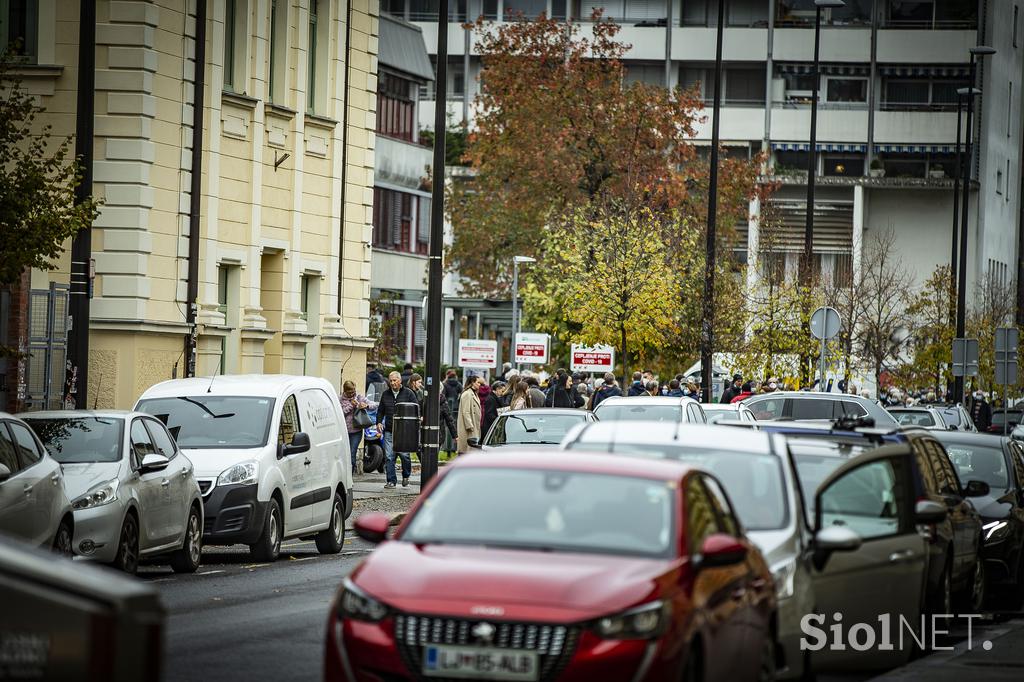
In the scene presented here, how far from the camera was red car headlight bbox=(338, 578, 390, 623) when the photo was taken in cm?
848

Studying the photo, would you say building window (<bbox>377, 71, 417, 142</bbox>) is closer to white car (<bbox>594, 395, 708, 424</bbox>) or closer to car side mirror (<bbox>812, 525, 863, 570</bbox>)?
white car (<bbox>594, 395, 708, 424</bbox>)

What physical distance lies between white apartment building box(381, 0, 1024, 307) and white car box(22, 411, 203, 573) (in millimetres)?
64464

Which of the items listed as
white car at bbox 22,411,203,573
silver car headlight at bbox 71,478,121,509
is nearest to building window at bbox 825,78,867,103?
white car at bbox 22,411,203,573

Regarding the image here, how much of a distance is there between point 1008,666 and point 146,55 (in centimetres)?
2011

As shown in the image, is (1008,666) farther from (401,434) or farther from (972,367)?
(972,367)

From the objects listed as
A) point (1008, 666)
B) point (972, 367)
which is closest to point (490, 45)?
point (972, 367)

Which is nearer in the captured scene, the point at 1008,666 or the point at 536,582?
the point at 536,582

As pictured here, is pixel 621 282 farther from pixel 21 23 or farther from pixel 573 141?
pixel 21 23

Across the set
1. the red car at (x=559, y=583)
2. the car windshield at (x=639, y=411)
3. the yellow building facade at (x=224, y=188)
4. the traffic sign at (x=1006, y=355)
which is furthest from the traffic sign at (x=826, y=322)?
the red car at (x=559, y=583)

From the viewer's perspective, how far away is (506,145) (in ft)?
197

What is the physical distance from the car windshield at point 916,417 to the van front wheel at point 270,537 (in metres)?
18.3

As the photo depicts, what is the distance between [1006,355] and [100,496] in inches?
1275

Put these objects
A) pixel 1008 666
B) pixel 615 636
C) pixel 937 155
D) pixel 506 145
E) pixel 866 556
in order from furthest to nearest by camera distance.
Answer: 1. pixel 937 155
2. pixel 506 145
3. pixel 1008 666
4. pixel 866 556
5. pixel 615 636

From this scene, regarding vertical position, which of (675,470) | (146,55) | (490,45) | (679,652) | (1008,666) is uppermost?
(490,45)
